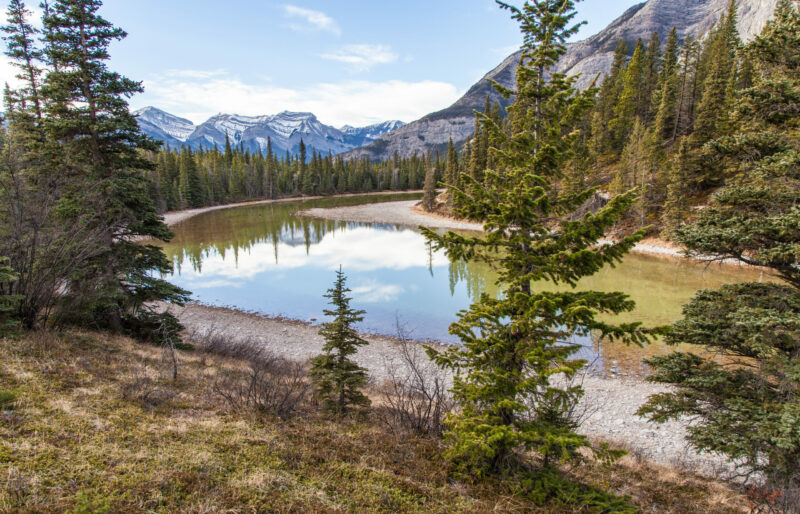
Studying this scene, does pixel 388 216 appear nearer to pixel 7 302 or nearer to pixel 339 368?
pixel 339 368

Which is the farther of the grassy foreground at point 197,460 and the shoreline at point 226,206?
the shoreline at point 226,206

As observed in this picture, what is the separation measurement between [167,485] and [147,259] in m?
10.1

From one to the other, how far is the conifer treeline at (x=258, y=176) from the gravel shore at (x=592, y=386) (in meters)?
58.4

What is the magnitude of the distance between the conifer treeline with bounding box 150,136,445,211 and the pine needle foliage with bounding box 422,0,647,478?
7247 centimetres

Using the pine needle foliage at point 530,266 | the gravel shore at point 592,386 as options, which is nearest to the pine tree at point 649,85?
the gravel shore at point 592,386

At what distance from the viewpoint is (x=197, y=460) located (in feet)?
14.8

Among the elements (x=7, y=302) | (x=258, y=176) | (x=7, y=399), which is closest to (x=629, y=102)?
(x=7, y=302)

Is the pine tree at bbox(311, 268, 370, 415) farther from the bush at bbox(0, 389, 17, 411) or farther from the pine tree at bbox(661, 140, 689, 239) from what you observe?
the pine tree at bbox(661, 140, 689, 239)

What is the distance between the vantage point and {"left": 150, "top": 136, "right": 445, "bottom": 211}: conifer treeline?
77.2 m

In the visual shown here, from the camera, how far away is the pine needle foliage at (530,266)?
4.59 metres

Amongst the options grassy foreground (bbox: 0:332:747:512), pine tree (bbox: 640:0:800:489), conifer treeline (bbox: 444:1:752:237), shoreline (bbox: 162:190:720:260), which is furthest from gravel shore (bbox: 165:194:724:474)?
shoreline (bbox: 162:190:720:260)

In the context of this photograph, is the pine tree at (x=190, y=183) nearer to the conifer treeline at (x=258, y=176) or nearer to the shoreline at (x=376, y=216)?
the conifer treeline at (x=258, y=176)

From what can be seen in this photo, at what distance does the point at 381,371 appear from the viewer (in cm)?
1464

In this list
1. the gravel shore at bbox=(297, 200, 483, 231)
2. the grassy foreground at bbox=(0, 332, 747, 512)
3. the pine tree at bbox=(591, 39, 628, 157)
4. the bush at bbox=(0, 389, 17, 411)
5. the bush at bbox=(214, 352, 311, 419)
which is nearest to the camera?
the grassy foreground at bbox=(0, 332, 747, 512)
